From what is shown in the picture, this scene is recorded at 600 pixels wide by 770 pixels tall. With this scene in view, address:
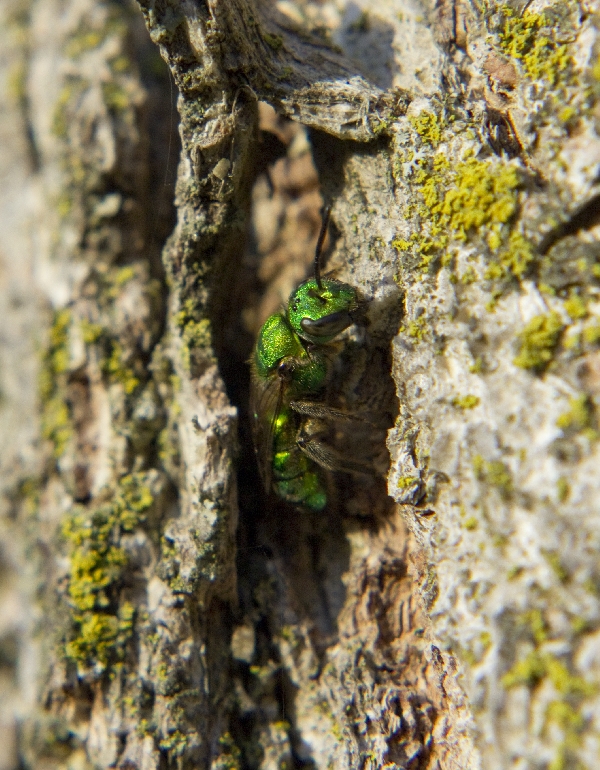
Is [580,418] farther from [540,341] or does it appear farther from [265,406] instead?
[265,406]

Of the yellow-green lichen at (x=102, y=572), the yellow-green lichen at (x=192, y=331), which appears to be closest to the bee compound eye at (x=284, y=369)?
the yellow-green lichen at (x=192, y=331)

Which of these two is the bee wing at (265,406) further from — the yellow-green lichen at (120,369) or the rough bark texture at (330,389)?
the yellow-green lichen at (120,369)

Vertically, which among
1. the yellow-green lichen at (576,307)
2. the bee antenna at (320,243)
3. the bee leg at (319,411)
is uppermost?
the bee antenna at (320,243)

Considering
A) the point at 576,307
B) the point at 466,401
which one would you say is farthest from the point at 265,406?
the point at 576,307

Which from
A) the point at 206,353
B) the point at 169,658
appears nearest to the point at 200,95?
the point at 206,353

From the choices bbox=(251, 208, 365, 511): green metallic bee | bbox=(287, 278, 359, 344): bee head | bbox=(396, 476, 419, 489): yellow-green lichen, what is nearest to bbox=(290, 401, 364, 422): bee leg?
bbox=(251, 208, 365, 511): green metallic bee

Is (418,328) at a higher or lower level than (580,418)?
higher
